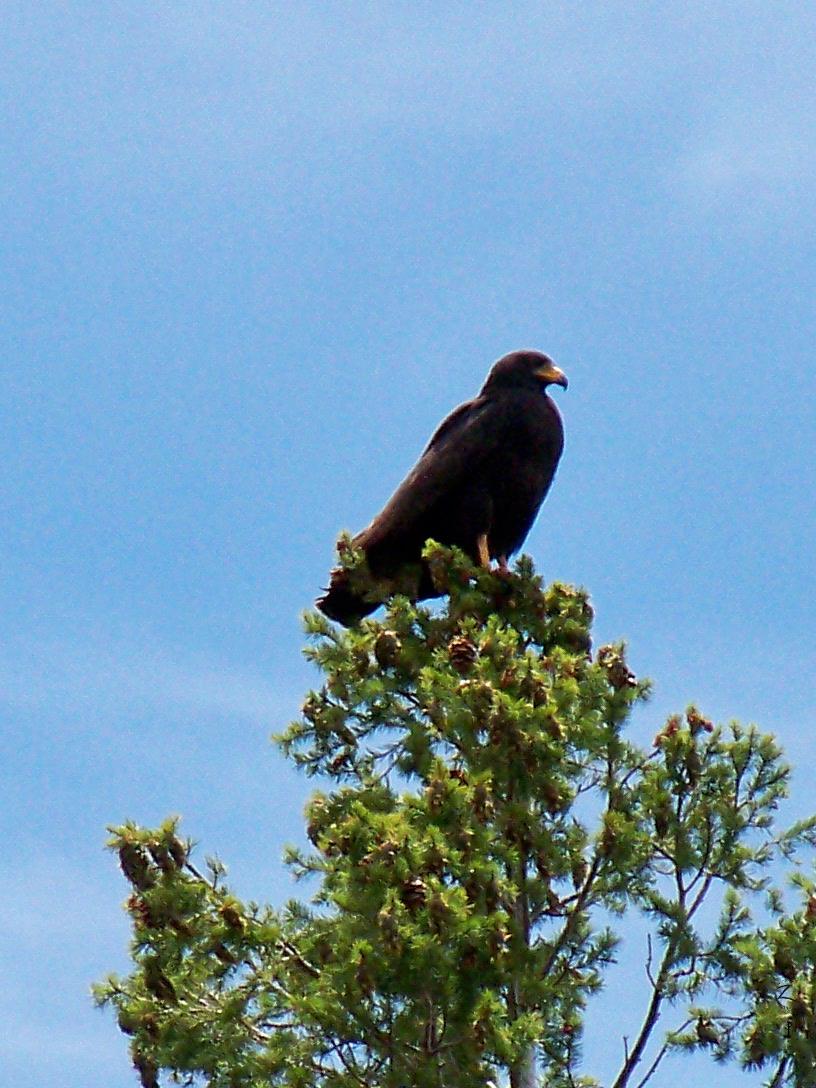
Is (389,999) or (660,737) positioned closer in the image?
(389,999)

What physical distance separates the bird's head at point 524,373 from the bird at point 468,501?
0.23 m

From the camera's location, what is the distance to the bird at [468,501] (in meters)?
8.25

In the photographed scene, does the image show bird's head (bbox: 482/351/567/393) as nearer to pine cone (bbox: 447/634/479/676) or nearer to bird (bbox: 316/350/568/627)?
bird (bbox: 316/350/568/627)

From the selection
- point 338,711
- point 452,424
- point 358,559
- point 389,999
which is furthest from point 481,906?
point 452,424

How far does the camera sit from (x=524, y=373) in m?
8.73

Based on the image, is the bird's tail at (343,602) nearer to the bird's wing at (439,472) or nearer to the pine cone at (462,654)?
the bird's wing at (439,472)

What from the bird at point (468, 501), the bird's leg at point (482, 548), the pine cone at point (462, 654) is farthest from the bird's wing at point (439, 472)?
the pine cone at point (462, 654)

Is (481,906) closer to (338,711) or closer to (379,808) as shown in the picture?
(379,808)

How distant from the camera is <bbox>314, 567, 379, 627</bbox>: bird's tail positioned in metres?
8.18

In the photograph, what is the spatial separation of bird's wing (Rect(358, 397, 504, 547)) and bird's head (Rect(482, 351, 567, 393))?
0.24 metres

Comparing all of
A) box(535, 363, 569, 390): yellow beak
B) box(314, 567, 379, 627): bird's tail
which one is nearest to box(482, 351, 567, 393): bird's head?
box(535, 363, 569, 390): yellow beak

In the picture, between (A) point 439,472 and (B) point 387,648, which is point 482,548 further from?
(B) point 387,648

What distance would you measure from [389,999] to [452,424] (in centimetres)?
362

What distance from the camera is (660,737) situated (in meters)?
7.00
